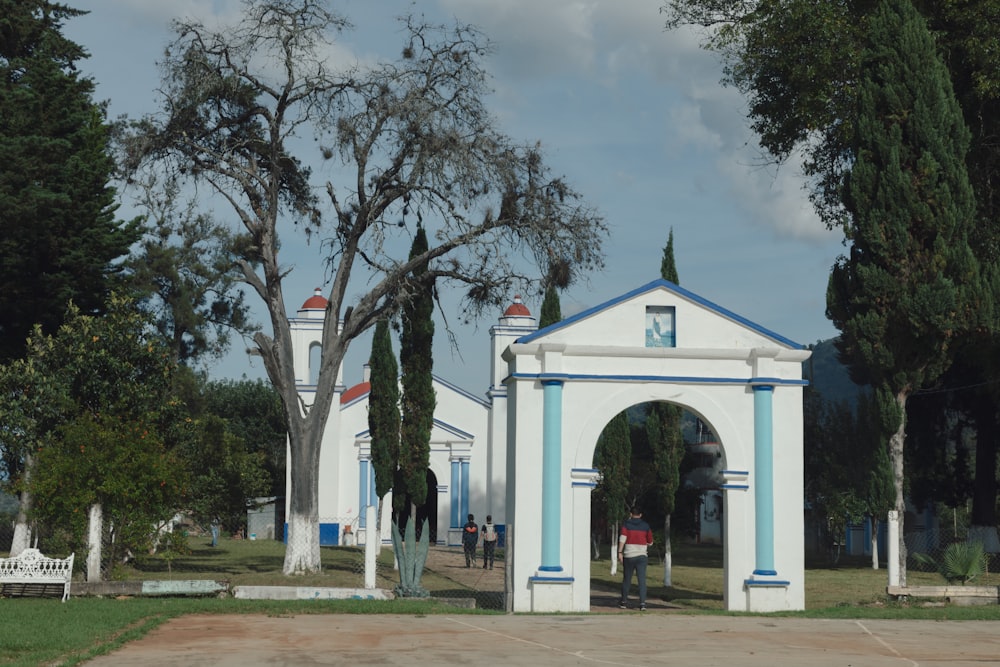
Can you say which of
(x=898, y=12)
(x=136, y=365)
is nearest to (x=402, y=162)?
(x=136, y=365)

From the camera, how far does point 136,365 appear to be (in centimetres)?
2414

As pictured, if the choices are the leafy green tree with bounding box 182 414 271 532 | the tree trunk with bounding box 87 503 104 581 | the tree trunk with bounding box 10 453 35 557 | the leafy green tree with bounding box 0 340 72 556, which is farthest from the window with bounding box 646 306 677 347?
the leafy green tree with bounding box 182 414 271 532

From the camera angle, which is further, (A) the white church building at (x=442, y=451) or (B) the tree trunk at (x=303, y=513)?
(A) the white church building at (x=442, y=451)

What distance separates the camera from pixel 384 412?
34656mm

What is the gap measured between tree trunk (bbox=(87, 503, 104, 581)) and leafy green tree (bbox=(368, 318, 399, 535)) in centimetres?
1387

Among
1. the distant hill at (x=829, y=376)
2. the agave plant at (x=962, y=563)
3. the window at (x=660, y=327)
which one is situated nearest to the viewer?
the window at (x=660, y=327)

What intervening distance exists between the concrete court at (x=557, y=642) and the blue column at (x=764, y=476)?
2.23 m

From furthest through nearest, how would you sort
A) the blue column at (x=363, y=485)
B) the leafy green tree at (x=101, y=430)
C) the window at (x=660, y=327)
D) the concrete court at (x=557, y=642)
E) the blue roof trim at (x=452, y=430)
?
the blue roof trim at (x=452, y=430) → the blue column at (x=363, y=485) → the leafy green tree at (x=101, y=430) → the window at (x=660, y=327) → the concrete court at (x=557, y=642)

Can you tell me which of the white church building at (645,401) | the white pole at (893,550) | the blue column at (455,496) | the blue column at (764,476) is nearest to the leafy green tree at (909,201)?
the white pole at (893,550)

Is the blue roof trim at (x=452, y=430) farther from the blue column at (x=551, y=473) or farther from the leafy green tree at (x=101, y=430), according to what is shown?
the blue column at (x=551, y=473)

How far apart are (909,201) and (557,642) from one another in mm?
13238

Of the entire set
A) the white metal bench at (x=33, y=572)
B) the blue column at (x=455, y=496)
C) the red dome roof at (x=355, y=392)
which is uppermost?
the red dome roof at (x=355, y=392)

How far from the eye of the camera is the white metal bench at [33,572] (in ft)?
59.2

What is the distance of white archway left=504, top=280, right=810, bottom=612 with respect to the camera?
62.1 ft
